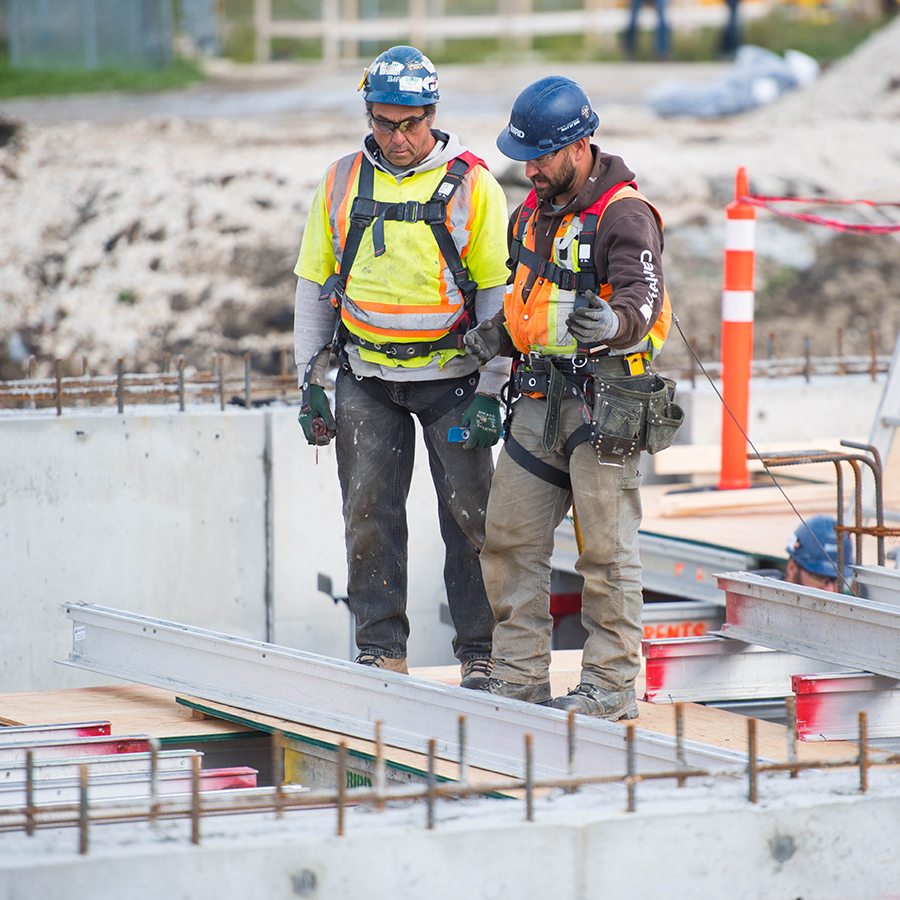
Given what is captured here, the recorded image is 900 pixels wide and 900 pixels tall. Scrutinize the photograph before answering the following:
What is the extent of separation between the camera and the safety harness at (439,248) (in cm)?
440

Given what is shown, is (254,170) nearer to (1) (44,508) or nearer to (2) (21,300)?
(2) (21,300)

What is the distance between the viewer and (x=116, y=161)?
16.1 metres

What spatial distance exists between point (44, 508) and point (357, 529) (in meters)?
2.74

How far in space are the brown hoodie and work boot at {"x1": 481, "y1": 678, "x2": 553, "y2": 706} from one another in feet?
3.86

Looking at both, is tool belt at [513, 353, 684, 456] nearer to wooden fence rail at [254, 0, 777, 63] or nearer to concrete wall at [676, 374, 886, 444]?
concrete wall at [676, 374, 886, 444]

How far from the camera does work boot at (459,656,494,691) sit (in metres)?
4.64

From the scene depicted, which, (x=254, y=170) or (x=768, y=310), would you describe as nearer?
(x=768, y=310)

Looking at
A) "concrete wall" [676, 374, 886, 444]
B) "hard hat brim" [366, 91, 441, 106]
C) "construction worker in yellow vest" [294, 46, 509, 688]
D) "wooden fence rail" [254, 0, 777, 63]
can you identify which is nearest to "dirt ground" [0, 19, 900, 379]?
"concrete wall" [676, 374, 886, 444]

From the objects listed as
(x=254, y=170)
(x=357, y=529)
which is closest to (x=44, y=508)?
(x=357, y=529)

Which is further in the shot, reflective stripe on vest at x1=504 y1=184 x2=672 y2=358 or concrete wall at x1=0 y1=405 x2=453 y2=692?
concrete wall at x1=0 y1=405 x2=453 y2=692

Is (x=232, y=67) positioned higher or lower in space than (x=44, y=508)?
higher

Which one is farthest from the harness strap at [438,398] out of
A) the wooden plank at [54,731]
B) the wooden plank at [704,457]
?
the wooden plank at [704,457]

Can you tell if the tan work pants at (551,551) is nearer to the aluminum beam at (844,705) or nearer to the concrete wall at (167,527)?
the aluminum beam at (844,705)

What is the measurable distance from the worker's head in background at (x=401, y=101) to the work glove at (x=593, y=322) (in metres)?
1.01
